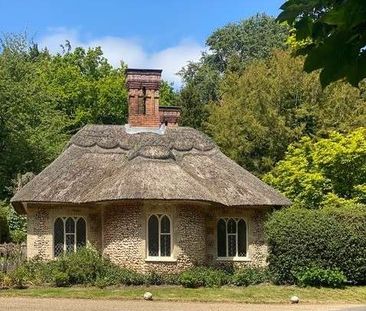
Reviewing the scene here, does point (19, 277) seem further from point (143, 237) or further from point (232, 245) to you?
point (232, 245)

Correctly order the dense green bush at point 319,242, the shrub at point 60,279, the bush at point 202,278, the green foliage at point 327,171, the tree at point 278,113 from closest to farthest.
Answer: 1. the shrub at point 60,279
2. the bush at point 202,278
3. the dense green bush at point 319,242
4. the green foliage at point 327,171
5. the tree at point 278,113

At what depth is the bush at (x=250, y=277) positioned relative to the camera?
27.5 metres

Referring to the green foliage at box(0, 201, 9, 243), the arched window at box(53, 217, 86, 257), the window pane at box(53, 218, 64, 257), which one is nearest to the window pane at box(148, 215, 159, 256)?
the arched window at box(53, 217, 86, 257)

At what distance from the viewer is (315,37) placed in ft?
8.14

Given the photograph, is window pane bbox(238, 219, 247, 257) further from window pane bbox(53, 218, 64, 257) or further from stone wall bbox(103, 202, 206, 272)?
window pane bbox(53, 218, 64, 257)

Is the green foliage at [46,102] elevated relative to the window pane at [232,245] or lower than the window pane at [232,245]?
elevated

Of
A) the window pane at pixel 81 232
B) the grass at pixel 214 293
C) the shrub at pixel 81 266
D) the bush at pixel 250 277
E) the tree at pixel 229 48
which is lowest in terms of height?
the grass at pixel 214 293

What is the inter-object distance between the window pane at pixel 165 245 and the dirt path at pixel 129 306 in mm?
5294

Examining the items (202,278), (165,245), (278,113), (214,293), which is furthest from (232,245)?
(278,113)

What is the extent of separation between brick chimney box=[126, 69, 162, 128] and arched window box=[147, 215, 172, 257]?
21.5 feet

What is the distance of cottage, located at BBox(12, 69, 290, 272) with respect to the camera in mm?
27531

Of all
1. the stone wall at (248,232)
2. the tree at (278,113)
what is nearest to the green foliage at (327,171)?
the tree at (278,113)

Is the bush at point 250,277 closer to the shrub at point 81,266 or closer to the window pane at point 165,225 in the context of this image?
the window pane at point 165,225

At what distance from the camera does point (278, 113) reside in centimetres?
4616
